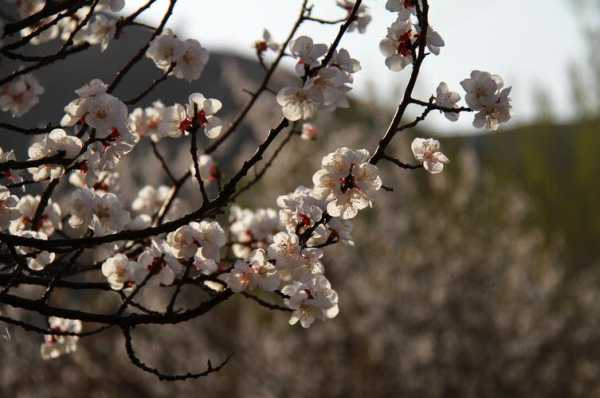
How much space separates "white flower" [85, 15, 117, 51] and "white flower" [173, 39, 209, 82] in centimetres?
45

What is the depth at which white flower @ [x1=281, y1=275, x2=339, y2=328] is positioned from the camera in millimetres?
2117

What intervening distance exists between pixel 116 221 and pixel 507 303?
25.7 feet

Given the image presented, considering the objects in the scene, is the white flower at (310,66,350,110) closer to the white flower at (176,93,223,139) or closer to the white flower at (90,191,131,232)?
the white flower at (176,93,223,139)

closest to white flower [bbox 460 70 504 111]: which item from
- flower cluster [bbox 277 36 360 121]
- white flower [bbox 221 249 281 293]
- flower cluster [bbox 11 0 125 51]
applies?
flower cluster [bbox 277 36 360 121]

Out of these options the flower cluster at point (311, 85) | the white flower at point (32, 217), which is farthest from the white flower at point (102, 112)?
the white flower at point (32, 217)

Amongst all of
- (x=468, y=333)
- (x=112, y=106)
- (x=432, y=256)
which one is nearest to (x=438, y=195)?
(x=432, y=256)

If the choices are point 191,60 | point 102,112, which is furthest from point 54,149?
point 191,60

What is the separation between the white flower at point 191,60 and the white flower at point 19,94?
0.56 meters

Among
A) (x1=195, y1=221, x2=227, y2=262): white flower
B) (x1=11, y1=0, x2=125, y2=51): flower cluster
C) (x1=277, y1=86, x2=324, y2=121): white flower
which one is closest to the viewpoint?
(x1=277, y1=86, x2=324, y2=121): white flower

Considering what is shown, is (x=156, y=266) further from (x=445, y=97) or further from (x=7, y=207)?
(x=445, y=97)

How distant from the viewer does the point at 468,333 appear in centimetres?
884

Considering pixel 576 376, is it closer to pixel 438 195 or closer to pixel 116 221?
pixel 438 195

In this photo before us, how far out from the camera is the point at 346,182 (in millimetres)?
1963

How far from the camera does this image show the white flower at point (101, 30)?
2688 millimetres
